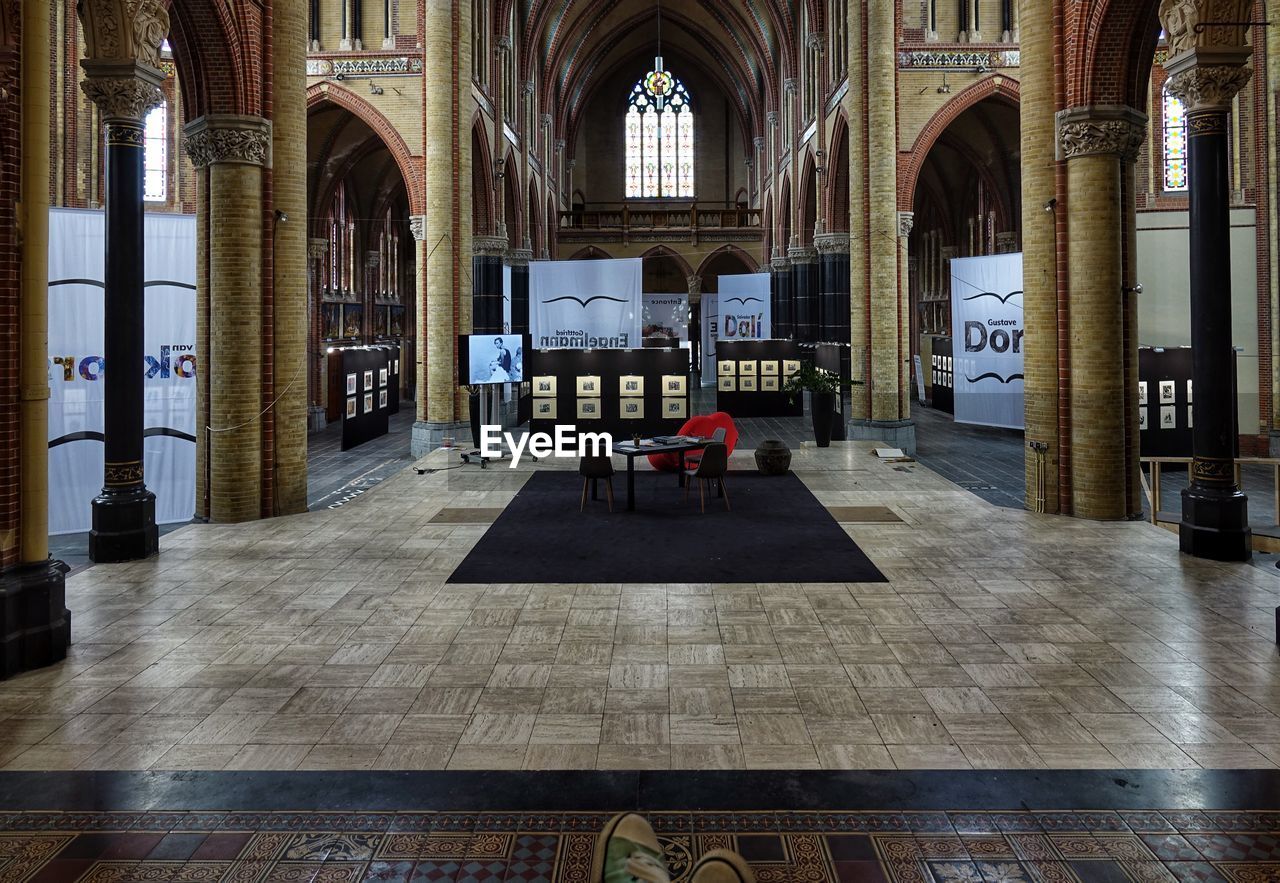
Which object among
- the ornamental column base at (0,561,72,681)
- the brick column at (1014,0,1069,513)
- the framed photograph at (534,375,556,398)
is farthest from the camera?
the framed photograph at (534,375,556,398)

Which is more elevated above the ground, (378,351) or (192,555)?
(378,351)

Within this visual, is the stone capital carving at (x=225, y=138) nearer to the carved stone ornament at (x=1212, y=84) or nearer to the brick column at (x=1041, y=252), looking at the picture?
the brick column at (x=1041, y=252)

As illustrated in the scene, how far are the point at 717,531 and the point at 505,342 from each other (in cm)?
886

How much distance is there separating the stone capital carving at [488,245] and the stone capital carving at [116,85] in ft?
48.5

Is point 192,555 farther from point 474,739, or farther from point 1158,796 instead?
point 1158,796

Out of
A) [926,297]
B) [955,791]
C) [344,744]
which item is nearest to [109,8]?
[344,744]

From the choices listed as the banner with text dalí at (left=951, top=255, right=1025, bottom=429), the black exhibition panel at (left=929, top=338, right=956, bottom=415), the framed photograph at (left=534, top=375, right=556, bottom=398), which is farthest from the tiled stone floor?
the black exhibition panel at (left=929, top=338, right=956, bottom=415)

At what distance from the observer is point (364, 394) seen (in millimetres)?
19750

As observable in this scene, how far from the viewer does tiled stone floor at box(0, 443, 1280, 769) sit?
485cm

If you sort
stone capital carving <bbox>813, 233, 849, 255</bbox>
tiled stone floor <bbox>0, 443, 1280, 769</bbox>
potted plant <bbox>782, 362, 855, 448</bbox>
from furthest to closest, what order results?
stone capital carving <bbox>813, 233, 849, 255</bbox> → potted plant <bbox>782, 362, 855, 448</bbox> → tiled stone floor <bbox>0, 443, 1280, 769</bbox>

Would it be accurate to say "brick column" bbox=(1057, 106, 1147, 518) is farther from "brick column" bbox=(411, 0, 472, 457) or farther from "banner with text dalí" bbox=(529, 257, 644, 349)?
"brick column" bbox=(411, 0, 472, 457)

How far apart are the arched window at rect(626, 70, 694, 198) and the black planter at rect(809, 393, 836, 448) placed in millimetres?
29786

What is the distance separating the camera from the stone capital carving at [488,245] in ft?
79.0

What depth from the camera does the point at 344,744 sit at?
4.90m
